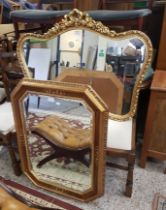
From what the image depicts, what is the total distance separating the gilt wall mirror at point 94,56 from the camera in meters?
1.29

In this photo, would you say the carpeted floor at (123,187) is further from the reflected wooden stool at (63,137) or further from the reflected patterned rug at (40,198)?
the reflected wooden stool at (63,137)

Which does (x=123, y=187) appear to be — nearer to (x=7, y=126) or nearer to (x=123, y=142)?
(x=123, y=142)

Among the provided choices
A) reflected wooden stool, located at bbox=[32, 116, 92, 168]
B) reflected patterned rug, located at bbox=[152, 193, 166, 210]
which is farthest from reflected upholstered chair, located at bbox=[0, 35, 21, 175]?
reflected patterned rug, located at bbox=[152, 193, 166, 210]

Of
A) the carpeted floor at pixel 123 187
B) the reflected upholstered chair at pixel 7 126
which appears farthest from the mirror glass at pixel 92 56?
the carpeted floor at pixel 123 187

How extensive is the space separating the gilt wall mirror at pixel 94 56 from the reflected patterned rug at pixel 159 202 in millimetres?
566

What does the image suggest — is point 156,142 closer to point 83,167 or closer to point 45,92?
point 83,167

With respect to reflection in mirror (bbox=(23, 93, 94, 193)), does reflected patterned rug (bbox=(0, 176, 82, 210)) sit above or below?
below

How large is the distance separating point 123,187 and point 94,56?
905 mm

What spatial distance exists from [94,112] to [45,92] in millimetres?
283

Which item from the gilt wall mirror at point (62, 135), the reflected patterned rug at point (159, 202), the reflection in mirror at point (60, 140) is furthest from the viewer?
the reflected patterned rug at point (159, 202)

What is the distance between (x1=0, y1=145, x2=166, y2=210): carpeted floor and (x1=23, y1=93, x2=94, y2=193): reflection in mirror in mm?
134

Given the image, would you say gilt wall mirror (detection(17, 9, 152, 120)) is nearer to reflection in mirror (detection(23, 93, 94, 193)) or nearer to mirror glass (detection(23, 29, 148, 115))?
mirror glass (detection(23, 29, 148, 115))

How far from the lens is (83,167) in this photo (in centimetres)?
134

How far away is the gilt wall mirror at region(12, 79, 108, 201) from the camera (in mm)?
1090
